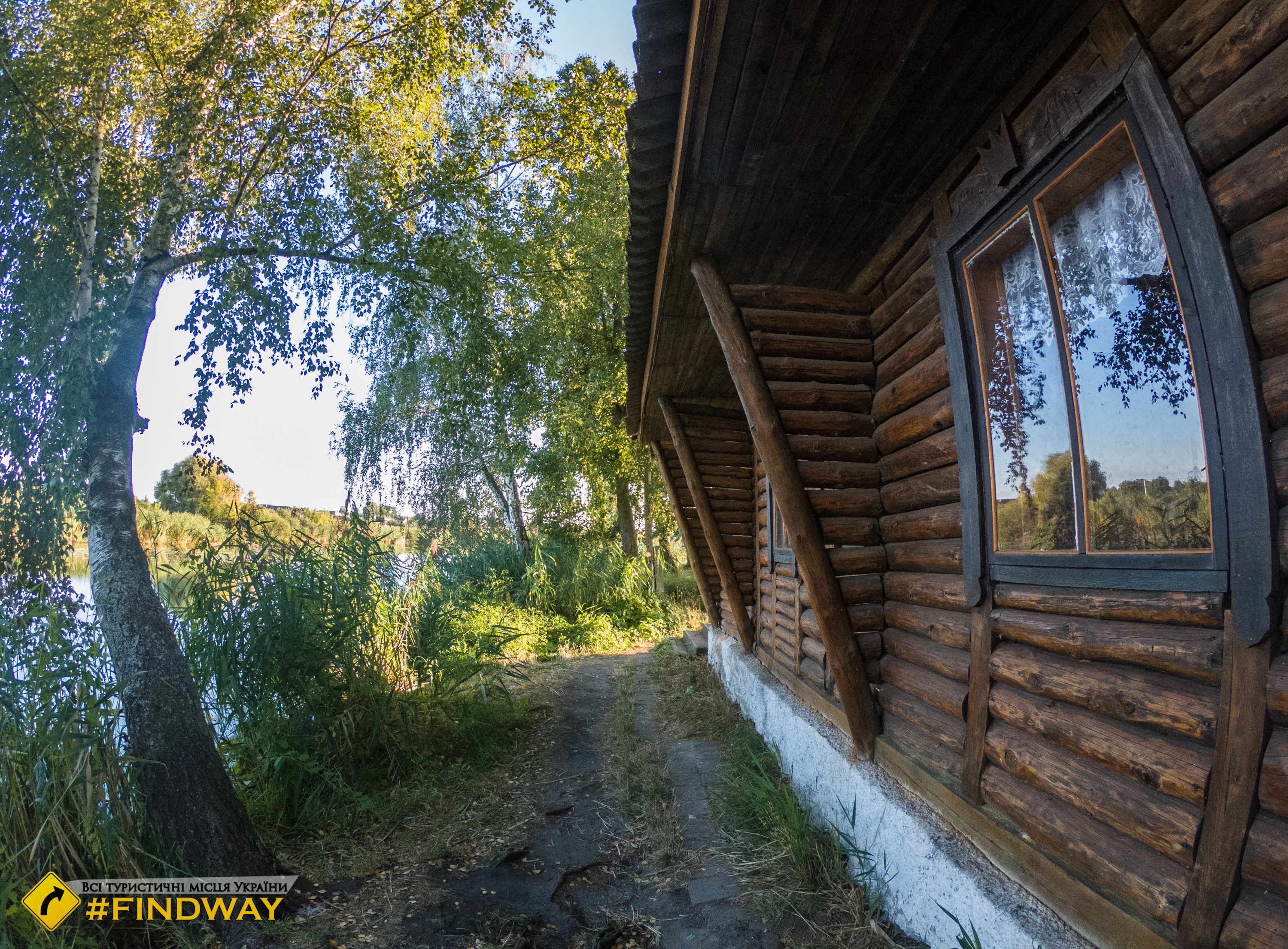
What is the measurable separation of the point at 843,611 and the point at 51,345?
478 centimetres

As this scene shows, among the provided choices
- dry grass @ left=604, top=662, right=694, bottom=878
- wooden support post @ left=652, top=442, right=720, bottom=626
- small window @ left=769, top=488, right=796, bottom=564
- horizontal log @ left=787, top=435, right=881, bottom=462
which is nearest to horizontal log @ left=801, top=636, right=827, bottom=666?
small window @ left=769, top=488, right=796, bottom=564

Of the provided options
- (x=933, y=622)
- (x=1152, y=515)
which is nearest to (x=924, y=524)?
(x=933, y=622)

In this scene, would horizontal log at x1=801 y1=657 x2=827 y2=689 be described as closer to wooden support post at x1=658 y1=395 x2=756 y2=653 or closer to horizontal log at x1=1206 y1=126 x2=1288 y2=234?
wooden support post at x1=658 y1=395 x2=756 y2=653

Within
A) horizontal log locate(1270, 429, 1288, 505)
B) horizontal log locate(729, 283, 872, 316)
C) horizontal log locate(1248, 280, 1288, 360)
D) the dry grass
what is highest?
horizontal log locate(729, 283, 872, 316)

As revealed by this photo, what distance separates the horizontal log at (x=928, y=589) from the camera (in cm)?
272

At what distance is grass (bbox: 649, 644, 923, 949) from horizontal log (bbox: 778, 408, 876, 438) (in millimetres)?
1951

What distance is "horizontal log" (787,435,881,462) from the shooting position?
3.37 m

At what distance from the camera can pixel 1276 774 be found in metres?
1.36

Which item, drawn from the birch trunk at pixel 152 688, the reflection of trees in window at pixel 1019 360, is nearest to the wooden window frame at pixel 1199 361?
the reflection of trees in window at pixel 1019 360

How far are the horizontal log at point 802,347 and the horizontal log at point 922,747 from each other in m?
1.77

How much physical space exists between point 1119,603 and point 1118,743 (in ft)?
1.19

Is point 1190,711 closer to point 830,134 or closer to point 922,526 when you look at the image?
point 922,526

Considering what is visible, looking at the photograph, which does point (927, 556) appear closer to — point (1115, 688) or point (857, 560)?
point (857, 560)

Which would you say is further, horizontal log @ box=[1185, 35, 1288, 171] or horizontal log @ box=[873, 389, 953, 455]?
horizontal log @ box=[873, 389, 953, 455]
